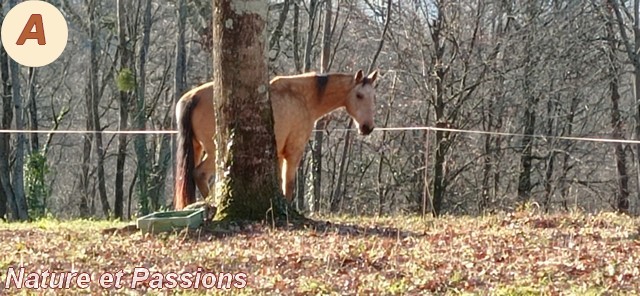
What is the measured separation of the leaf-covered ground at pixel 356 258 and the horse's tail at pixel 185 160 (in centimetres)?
178

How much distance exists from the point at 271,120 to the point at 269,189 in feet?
2.11

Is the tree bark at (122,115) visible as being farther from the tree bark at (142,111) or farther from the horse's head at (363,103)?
the horse's head at (363,103)

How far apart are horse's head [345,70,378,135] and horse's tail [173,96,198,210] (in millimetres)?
2518

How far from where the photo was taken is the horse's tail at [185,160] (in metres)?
9.74

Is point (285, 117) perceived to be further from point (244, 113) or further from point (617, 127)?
point (617, 127)

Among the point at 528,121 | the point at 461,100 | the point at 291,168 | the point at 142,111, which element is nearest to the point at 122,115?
the point at 142,111

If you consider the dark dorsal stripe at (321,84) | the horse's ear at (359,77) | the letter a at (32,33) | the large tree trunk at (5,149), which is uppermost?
the letter a at (32,33)

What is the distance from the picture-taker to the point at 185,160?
9977mm

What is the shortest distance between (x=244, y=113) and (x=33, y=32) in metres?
15.5

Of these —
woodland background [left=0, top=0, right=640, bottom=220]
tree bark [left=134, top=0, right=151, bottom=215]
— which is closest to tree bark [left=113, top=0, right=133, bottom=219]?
woodland background [left=0, top=0, right=640, bottom=220]

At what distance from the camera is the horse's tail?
384 inches

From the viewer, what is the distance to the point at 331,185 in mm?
27797

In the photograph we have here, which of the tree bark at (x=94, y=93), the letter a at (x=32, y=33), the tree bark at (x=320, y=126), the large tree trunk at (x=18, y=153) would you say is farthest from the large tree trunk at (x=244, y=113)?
the tree bark at (x=94, y=93)

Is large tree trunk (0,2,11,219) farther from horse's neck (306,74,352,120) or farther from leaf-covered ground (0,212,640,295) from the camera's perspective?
leaf-covered ground (0,212,640,295)
